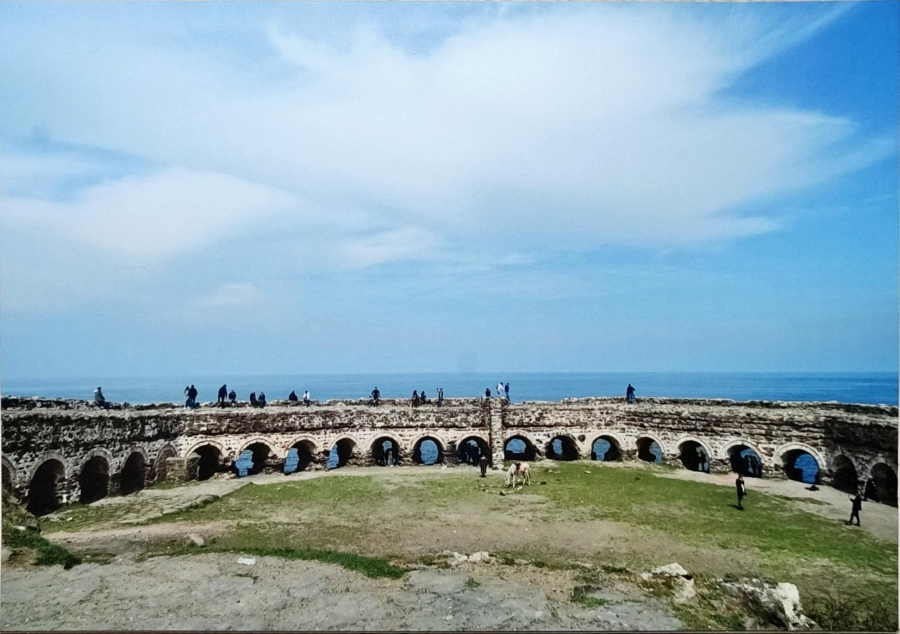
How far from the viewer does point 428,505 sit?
17688 millimetres

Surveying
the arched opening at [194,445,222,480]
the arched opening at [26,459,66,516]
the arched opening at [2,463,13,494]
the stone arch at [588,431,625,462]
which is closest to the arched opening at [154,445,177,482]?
the arched opening at [194,445,222,480]

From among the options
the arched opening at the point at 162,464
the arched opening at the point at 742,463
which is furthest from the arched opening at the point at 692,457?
the arched opening at the point at 162,464

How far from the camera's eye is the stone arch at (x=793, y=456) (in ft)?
69.3

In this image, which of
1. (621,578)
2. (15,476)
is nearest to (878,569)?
(621,578)

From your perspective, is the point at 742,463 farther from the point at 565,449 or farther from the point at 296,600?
the point at 296,600

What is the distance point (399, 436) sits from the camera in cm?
2519

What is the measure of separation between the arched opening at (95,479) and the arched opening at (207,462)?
182 inches

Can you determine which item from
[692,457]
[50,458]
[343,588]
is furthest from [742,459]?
[50,458]

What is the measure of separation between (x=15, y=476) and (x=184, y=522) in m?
5.18

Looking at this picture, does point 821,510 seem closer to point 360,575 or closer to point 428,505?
point 428,505

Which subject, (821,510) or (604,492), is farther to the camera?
(604,492)

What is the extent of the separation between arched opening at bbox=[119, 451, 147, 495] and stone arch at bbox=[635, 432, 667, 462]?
71.9ft

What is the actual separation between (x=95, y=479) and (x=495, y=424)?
1635 cm

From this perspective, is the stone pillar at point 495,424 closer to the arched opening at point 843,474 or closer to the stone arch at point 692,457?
the stone arch at point 692,457
